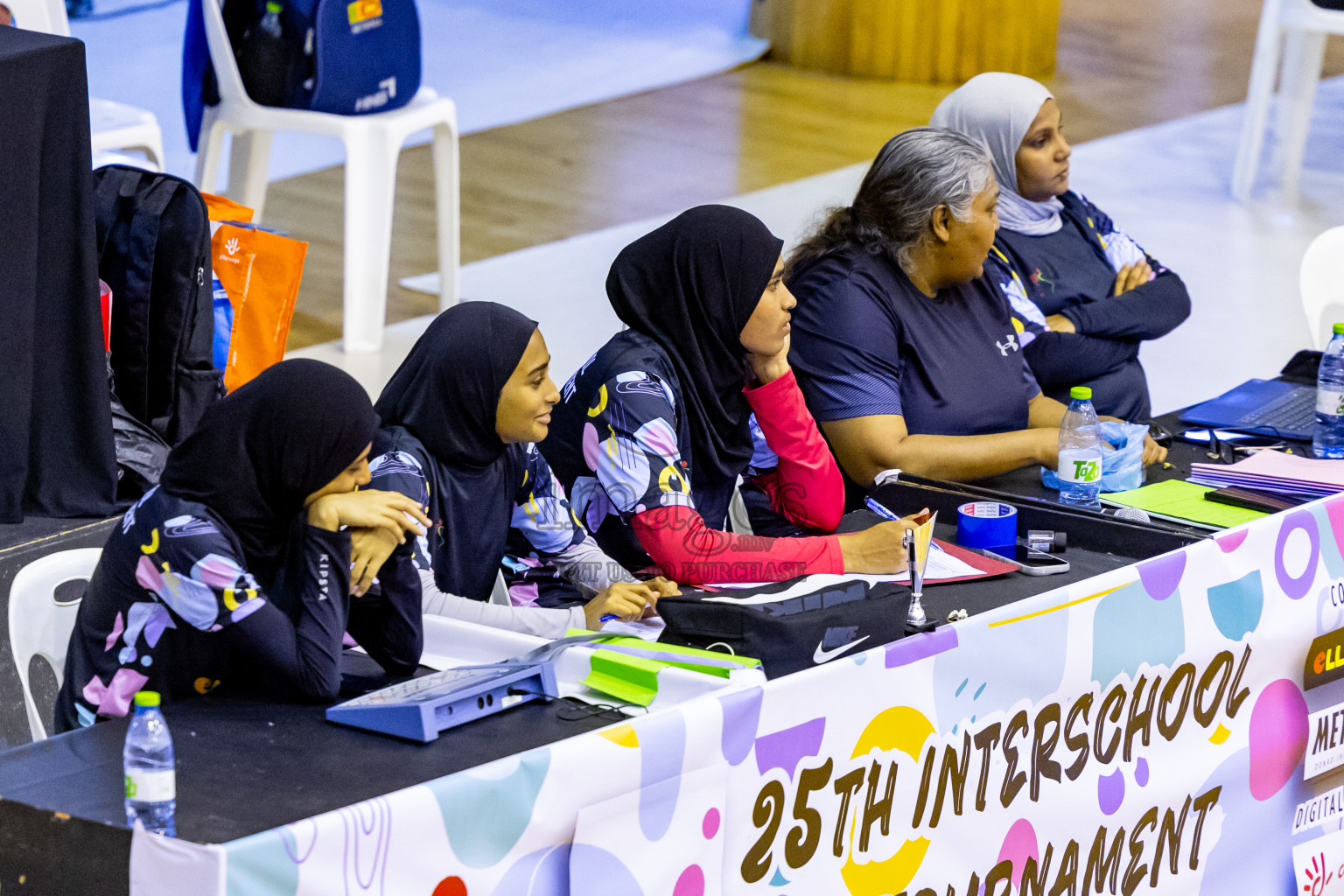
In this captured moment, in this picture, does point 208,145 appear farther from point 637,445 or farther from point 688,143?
point 637,445

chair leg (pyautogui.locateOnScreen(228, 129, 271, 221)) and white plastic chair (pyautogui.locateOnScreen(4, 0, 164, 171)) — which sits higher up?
white plastic chair (pyautogui.locateOnScreen(4, 0, 164, 171))

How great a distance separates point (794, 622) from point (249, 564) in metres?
0.69

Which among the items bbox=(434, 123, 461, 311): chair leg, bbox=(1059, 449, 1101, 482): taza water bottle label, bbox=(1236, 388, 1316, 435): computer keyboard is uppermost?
bbox=(1059, 449, 1101, 482): taza water bottle label

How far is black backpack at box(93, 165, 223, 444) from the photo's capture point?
320cm

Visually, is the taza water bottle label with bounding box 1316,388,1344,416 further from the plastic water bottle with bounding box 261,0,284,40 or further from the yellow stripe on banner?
the plastic water bottle with bounding box 261,0,284,40

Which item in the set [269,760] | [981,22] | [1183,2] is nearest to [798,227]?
[981,22]

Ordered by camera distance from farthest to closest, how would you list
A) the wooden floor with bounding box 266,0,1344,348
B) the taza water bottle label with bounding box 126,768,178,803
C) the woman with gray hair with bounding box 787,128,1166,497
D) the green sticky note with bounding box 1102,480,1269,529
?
the wooden floor with bounding box 266,0,1344,348, the woman with gray hair with bounding box 787,128,1166,497, the green sticky note with bounding box 1102,480,1269,529, the taza water bottle label with bounding box 126,768,178,803

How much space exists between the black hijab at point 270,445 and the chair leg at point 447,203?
3.37m

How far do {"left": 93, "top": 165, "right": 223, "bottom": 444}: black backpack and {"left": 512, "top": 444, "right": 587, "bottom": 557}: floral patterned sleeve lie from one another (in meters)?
0.91

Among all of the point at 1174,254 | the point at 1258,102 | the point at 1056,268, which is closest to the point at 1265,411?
the point at 1056,268

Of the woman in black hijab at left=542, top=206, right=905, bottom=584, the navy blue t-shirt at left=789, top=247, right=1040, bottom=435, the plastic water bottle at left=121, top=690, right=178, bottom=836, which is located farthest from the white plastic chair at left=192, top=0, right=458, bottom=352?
the plastic water bottle at left=121, top=690, right=178, bottom=836

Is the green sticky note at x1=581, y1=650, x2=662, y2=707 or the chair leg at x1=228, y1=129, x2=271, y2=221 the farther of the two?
the chair leg at x1=228, y1=129, x2=271, y2=221

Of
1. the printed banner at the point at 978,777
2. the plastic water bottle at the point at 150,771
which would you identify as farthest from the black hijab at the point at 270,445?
the printed banner at the point at 978,777

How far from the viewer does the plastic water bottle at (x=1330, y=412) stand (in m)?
3.08
